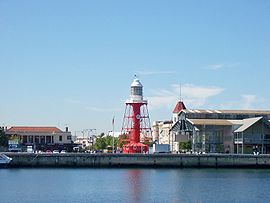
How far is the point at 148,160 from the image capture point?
337 ft

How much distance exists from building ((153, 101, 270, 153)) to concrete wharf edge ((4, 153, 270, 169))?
1569 centimetres

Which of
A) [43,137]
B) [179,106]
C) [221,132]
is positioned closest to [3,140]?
[43,137]

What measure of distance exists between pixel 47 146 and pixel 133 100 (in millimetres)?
29903

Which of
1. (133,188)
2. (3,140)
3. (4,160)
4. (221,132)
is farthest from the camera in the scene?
(3,140)

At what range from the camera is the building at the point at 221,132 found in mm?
119312

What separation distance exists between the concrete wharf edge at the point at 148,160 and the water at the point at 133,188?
781 inches

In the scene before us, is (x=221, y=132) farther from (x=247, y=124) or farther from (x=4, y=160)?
(x=4, y=160)

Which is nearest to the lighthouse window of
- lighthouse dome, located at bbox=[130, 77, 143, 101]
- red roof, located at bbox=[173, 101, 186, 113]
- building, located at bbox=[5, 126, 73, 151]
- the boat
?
lighthouse dome, located at bbox=[130, 77, 143, 101]

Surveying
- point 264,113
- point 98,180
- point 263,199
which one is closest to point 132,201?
point 263,199

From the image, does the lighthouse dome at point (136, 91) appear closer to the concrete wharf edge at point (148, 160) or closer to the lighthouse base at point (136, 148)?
the lighthouse base at point (136, 148)

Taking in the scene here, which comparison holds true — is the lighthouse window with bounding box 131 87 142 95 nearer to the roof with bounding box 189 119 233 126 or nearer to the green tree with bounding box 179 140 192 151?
the roof with bounding box 189 119 233 126

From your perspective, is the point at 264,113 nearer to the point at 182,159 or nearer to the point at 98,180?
the point at 182,159

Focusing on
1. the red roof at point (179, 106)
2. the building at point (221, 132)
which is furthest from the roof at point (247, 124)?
the red roof at point (179, 106)

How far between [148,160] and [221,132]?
26.7m
